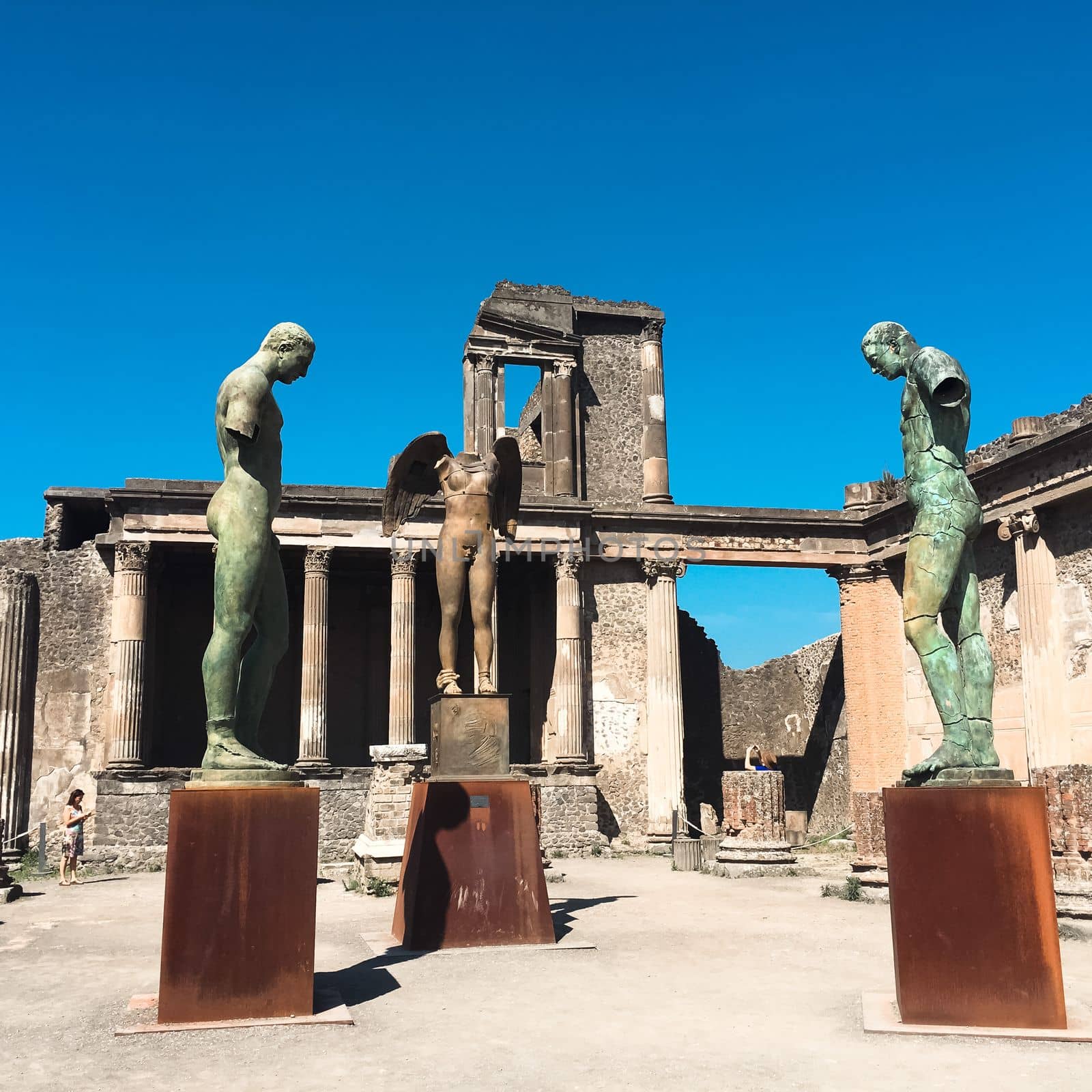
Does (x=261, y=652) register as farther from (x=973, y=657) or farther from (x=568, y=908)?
(x=568, y=908)

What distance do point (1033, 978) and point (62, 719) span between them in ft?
62.6

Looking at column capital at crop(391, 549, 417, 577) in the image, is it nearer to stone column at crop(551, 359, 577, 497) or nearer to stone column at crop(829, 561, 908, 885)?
stone column at crop(551, 359, 577, 497)

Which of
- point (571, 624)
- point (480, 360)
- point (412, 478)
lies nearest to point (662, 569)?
point (571, 624)

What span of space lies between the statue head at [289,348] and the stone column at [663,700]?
15373mm

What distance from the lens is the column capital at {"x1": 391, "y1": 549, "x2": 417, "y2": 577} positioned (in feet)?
66.5

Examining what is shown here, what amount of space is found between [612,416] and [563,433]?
1.58 metres

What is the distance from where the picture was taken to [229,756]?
561 centimetres

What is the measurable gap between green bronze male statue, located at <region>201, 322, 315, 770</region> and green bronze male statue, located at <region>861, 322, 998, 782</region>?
3408mm

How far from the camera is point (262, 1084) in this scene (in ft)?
14.3

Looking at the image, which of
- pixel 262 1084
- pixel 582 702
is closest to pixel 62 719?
pixel 582 702

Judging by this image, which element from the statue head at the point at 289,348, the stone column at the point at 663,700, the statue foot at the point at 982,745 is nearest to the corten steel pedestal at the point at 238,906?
the statue head at the point at 289,348

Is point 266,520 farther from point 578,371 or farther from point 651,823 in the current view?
point 578,371

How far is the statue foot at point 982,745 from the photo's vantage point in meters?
5.58

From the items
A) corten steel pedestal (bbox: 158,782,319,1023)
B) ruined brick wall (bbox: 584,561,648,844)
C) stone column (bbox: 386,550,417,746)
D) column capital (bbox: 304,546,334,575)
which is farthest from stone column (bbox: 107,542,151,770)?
corten steel pedestal (bbox: 158,782,319,1023)
